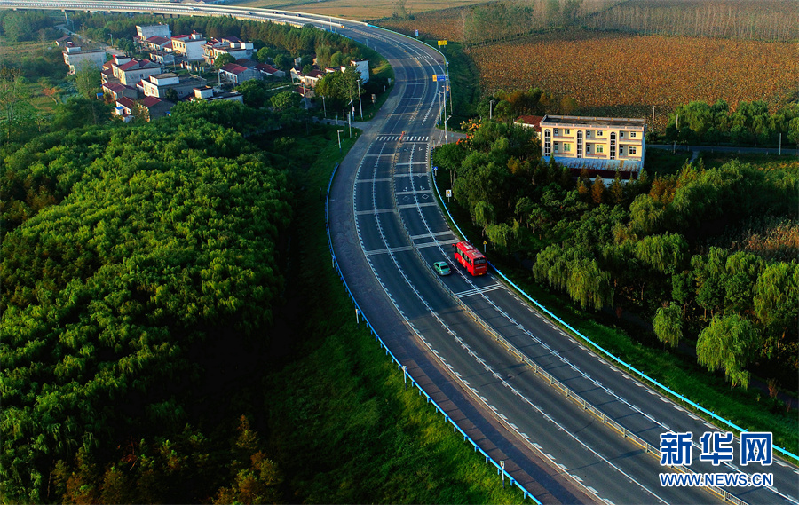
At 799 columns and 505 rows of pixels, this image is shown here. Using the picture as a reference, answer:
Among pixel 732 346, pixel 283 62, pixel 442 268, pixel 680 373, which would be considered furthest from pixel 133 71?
pixel 732 346

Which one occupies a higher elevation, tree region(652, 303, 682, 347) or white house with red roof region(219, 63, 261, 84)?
white house with red roof region(219, 63, 261, 84)

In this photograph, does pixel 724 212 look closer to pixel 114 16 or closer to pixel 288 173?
pixel 288 173

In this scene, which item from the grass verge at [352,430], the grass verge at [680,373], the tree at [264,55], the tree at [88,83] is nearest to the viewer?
the grass verge at [352,430]

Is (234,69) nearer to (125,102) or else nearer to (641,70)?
(125,102)

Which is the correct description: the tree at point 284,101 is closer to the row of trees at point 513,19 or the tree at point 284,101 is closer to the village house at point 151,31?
Answer: the row of trees at point 513,19

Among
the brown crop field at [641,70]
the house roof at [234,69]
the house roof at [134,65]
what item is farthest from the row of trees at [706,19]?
the house roof at [134,65]

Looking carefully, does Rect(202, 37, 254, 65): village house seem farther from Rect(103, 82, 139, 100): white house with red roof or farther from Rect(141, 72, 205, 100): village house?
Rect(103, 82, 139, 100): white house with red roof

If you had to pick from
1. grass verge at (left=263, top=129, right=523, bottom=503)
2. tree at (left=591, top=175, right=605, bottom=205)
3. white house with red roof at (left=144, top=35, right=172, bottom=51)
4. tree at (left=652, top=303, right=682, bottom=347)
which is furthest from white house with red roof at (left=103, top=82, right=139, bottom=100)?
tree at (left=652, top=303, right=682, bottom=347)
